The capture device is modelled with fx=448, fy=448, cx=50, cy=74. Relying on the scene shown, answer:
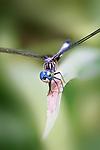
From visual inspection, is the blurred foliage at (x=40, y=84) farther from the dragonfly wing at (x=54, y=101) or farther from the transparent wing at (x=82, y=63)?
the dragonfly wing at (x=54, y=101)

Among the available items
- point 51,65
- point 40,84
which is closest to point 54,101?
point 51,65

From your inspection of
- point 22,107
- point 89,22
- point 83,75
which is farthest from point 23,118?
point 89,22

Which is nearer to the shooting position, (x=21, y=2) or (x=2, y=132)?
(x=2, y=132)

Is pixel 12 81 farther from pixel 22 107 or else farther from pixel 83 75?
pixel 83 75

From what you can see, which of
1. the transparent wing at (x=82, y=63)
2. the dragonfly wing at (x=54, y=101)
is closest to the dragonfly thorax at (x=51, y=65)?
the dragonfly wing at (x=54, y=101)

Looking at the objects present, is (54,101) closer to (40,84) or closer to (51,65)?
(51,65)

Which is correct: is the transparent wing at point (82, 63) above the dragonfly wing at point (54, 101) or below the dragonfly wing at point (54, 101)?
above

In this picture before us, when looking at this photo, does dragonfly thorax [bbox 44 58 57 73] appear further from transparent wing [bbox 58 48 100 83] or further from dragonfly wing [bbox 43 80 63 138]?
transparent wing [bbox 58 48 100 83]
